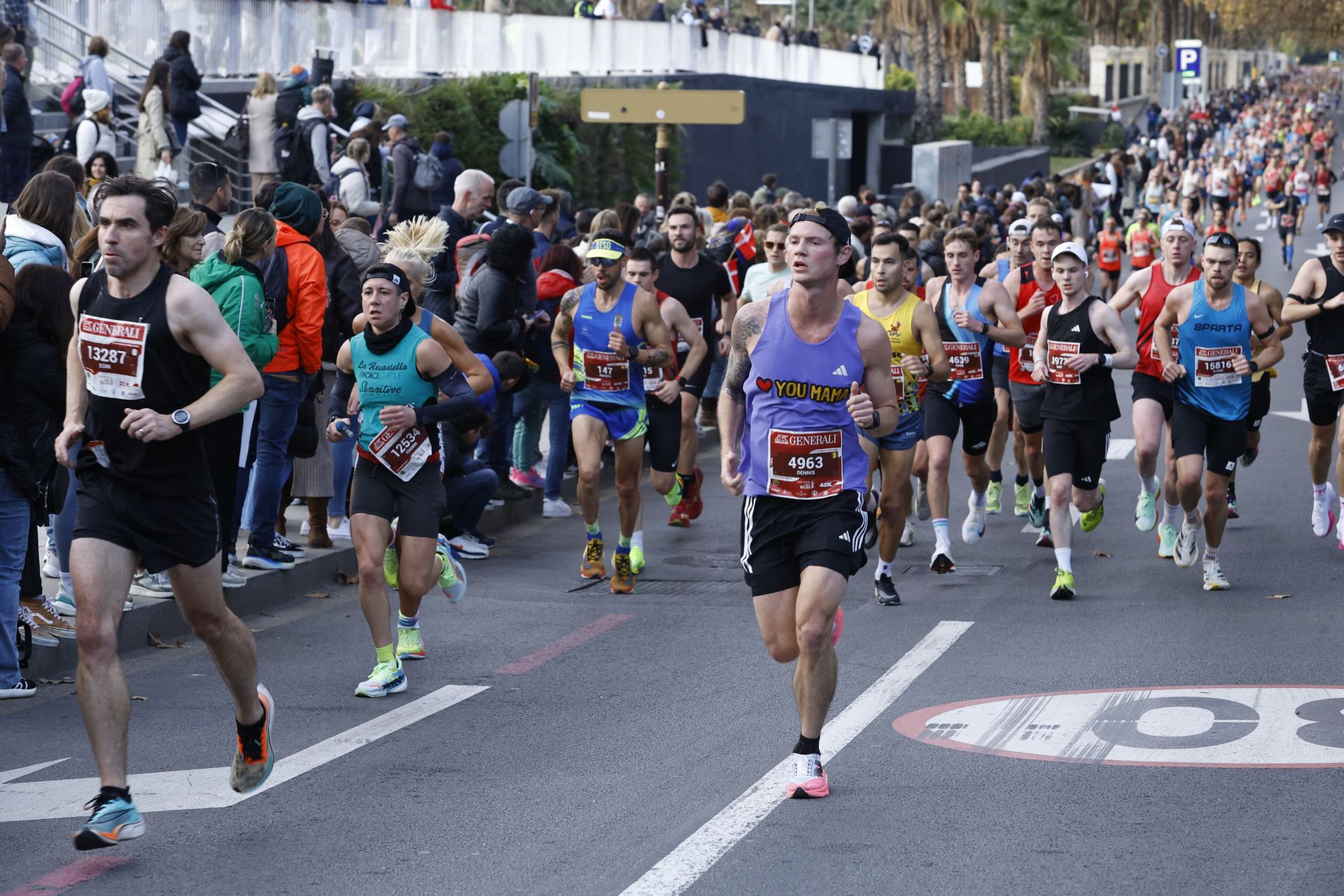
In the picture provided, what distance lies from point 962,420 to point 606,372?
8.32ft

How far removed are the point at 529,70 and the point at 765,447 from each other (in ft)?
76.9

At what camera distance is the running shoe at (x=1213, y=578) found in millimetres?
10555

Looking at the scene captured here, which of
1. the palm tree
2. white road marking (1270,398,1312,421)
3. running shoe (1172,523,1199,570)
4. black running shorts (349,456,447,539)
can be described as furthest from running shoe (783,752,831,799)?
the palm tree

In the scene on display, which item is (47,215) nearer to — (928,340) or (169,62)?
(928,340)

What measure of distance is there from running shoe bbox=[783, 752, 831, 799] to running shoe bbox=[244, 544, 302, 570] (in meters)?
4.79

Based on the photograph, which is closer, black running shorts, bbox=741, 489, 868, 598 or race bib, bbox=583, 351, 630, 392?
black running shorts, bbox=741, 489, 868, 598

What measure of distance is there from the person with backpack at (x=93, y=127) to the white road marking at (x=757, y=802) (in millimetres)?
9853

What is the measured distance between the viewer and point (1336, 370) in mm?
11781

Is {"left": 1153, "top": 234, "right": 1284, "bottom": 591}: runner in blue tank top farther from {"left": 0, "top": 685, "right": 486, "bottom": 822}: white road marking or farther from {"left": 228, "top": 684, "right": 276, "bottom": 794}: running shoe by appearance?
{"left": 228, "top": 684, "right": 276, "bottom": 794}: running shoe

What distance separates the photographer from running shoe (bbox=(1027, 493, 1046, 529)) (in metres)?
12.5

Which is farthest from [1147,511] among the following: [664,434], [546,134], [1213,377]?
[546,134]

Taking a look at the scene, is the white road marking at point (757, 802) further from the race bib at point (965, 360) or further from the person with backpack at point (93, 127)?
the person with backpack at point (93, 127)

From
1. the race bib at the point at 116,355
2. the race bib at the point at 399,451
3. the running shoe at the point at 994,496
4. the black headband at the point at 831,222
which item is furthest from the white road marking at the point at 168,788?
the running shoe at the point at 994,496

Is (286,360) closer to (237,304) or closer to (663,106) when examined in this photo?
(237,304)
